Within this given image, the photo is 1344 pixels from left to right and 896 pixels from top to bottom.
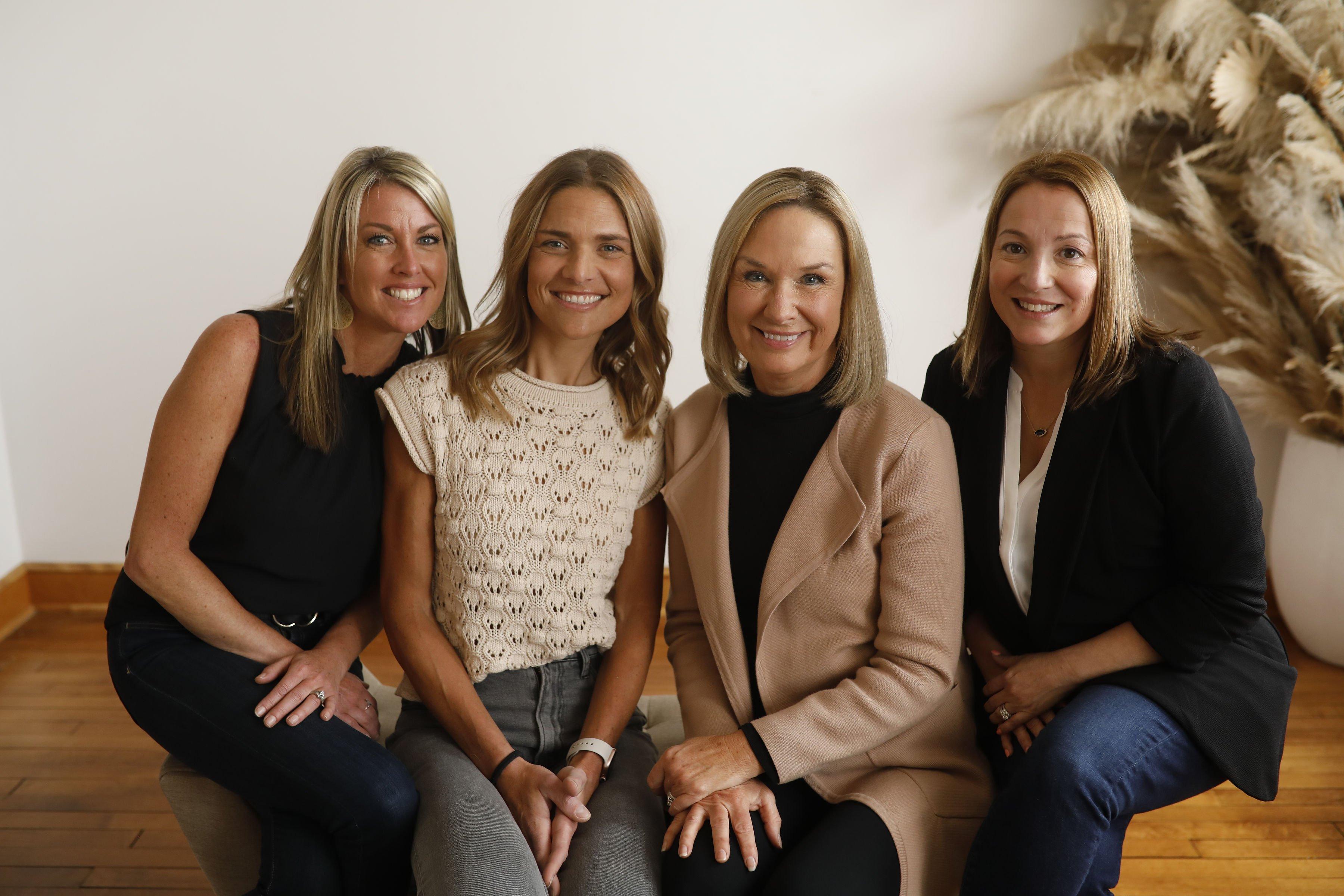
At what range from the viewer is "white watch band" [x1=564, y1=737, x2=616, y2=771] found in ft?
5.51

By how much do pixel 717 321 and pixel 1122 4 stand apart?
2.32 metres

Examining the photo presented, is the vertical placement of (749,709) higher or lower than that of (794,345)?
lower

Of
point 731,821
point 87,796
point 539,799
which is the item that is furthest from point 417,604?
point 87,796

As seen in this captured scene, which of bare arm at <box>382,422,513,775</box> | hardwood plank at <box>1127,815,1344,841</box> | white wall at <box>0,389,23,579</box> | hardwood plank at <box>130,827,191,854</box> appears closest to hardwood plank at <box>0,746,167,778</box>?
hardwood plank at <box>130,827,191,854</box>

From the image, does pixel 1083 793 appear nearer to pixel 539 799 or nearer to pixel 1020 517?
pixel 1020 517

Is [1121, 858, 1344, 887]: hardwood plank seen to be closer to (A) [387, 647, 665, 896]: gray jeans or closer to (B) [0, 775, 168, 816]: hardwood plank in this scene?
(A) [387, 647, 665, 896]: gray jeans

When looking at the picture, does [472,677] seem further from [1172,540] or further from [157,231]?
[157,231]

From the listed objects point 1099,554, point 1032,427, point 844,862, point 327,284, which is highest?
point 327,284

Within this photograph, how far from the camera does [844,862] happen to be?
4.73 ft

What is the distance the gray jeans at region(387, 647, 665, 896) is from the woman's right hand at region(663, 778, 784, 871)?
0.07 m

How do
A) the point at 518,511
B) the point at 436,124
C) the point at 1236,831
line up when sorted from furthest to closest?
the point at 436,124 → the point at 1236,831 → the point at 518,511

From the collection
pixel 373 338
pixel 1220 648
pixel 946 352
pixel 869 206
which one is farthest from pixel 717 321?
pixel 869 206

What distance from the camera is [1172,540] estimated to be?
164cm

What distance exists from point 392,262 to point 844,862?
1.28m
